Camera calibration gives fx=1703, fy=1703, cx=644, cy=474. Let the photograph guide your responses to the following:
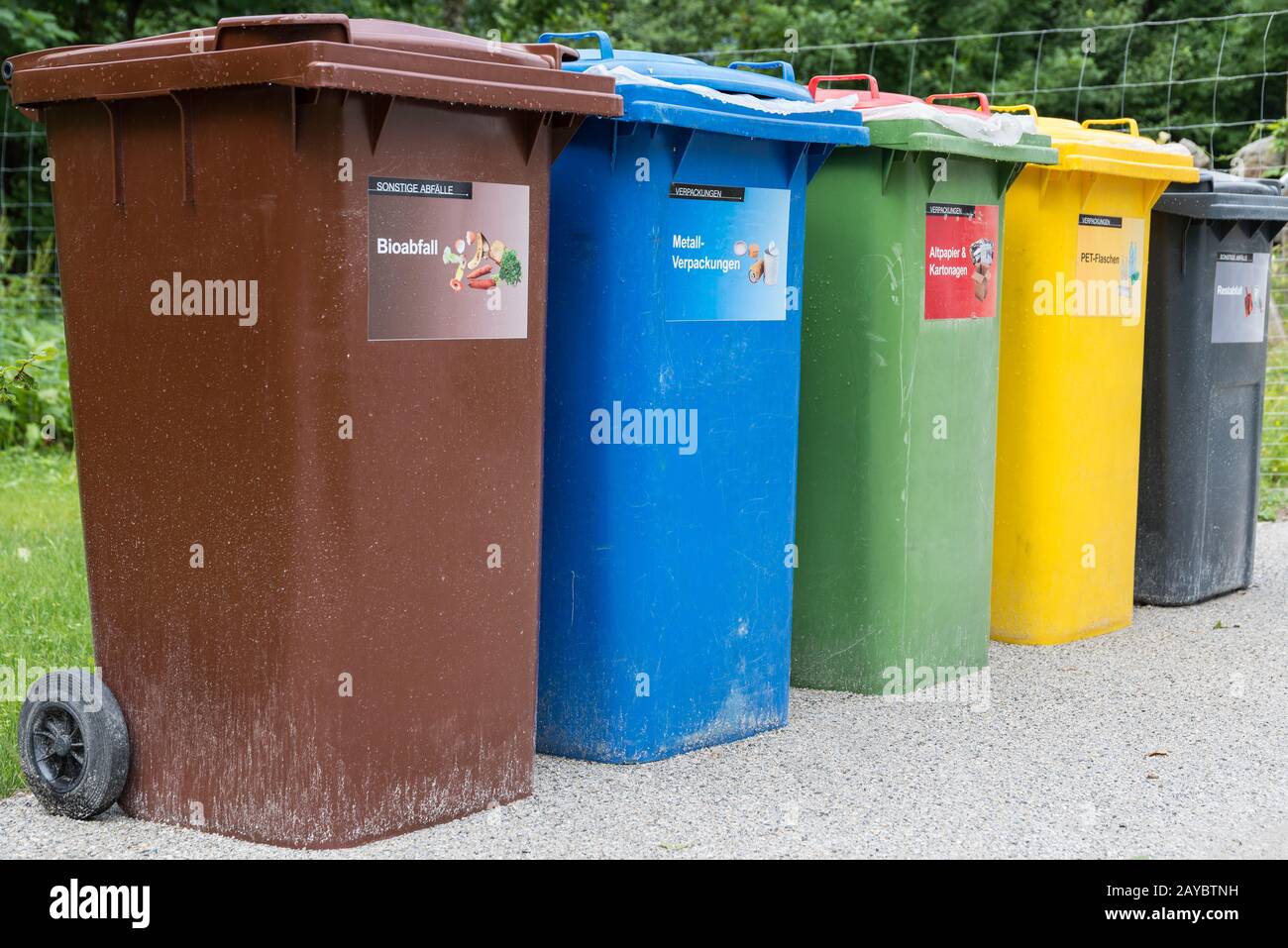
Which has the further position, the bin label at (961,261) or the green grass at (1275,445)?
the green grass at (1275,445)

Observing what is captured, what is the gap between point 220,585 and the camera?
150 inches

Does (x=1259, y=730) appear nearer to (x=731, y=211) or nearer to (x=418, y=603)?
(x=731, y=211)

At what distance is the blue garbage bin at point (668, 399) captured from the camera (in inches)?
176

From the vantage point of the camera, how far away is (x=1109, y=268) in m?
6.45

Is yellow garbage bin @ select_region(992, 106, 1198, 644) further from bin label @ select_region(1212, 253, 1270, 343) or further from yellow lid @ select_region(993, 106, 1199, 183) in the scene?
bin label @ select_region(1212, 253, 1270, 343)

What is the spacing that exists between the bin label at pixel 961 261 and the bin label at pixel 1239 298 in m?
1.79

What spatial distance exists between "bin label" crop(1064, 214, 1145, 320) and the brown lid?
2.69 meters

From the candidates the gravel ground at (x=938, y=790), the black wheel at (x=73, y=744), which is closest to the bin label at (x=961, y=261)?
the gravel ground at (x=938, y=790)

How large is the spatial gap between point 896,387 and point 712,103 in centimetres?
128

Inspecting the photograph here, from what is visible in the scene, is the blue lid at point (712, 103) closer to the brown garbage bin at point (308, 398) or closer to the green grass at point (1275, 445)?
the brown garbage bin at point (308, 398)

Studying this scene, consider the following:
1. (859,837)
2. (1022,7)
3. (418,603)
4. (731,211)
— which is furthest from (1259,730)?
(1022,7)

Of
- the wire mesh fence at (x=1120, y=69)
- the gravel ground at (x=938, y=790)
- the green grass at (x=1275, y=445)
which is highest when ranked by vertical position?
the wire mesh fence at (x=1120, y=69)

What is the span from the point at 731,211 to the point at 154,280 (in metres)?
1.60

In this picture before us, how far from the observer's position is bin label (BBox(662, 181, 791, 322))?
14.9 ft
